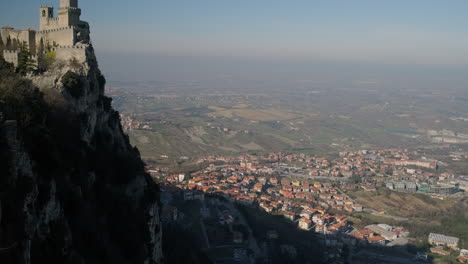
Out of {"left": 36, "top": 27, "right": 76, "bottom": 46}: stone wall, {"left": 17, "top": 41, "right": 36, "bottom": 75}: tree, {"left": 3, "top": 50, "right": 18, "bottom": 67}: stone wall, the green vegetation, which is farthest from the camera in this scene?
{"left": 36, "top": 27, "right": 76, "bottom": 46}: stone wall

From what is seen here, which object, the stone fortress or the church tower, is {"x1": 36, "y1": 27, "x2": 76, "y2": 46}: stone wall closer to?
the stone fortress

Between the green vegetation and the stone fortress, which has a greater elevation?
the stone fortress

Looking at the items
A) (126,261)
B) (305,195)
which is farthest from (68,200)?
(305,195)

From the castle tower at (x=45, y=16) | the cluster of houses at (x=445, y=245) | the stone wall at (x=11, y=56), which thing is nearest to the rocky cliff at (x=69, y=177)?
the stone wall at (x=11, y=56)

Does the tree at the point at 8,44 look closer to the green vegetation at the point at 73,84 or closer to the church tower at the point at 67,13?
the church tower at the point at 67,13

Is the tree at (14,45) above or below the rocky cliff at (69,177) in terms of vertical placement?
above

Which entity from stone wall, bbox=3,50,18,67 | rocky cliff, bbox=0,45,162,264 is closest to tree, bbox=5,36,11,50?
stone wall, bbox=3,50,18,67

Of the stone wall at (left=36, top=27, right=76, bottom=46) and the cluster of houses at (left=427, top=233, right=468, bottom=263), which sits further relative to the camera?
the cluster of houses at (left=427, top=233, right=468, bottom=263)
